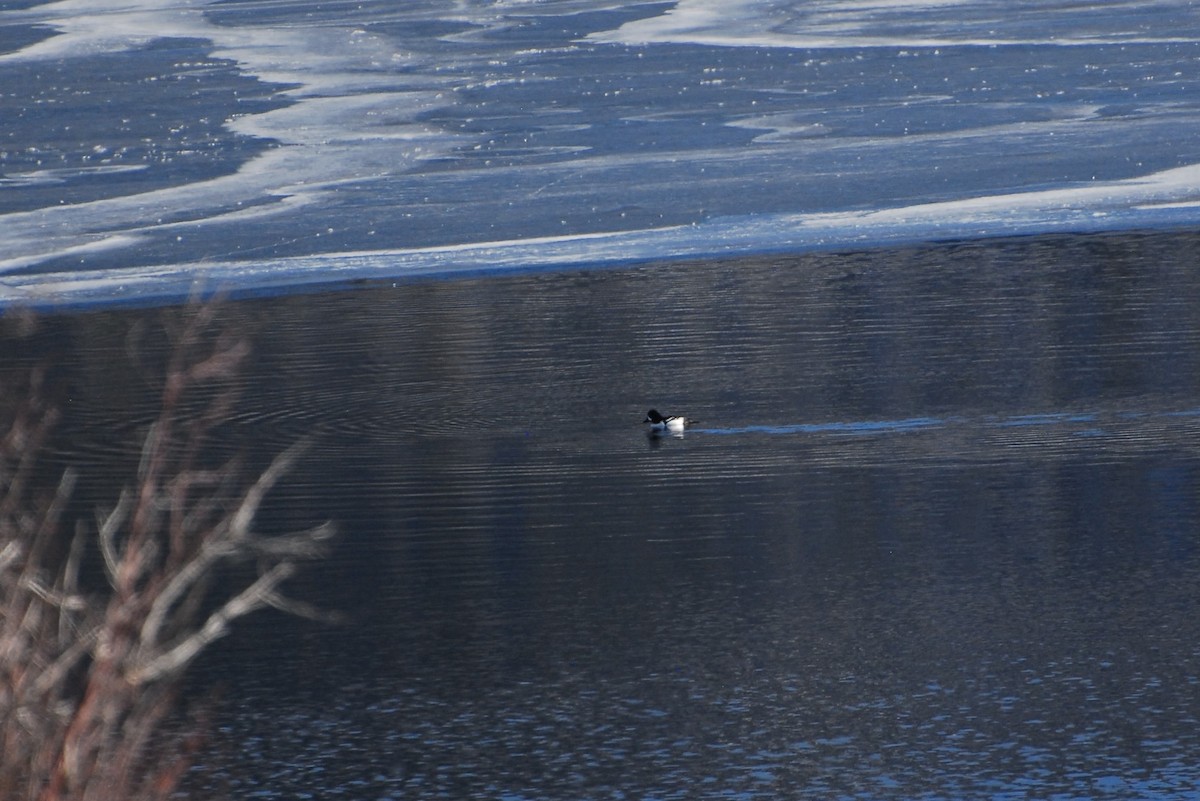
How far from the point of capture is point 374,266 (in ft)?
64.2

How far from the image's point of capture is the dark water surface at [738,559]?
6.18m

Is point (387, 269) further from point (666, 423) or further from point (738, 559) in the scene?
point (738, 559)

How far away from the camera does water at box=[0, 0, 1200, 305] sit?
20156 mm

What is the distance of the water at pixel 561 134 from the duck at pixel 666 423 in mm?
7352

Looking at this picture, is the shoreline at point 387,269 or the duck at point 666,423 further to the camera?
the shoreline at point 387,269

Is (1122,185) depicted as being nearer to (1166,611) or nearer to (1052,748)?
(1166,611)

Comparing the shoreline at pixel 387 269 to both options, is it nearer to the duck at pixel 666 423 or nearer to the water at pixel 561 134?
the water at pixel 561 134

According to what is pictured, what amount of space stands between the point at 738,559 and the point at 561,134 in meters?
17.0

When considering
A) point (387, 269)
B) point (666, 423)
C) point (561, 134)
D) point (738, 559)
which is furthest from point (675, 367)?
point (561, 134)

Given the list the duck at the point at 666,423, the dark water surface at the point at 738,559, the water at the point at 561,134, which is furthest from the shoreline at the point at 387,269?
the duck at the point at 666,423

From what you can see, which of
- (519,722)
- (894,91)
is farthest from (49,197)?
(519,722)

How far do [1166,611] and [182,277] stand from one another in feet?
43.7

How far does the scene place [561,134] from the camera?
2484 centimetres

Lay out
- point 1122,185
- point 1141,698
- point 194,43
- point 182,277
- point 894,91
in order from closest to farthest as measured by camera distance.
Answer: point 1141,698 < point 182,277 < point 1122,185 < point 894,91 < point 194,43
